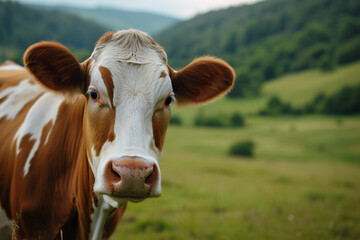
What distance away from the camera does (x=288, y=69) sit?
133375mm

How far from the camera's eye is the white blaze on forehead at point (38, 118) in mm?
3574

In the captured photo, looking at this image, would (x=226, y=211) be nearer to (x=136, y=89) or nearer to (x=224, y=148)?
(x=136, y=89)

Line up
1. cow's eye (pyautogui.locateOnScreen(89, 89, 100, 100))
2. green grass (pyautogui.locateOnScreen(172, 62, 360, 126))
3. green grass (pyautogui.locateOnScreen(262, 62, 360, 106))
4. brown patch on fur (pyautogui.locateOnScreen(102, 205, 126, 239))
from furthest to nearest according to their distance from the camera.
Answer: green grass (pyautogui.locateOnScreen(262, 62, 360, 106)), green grass (pyautogui.locateOnScreen(172, 62, 360, 126)), brown patch on fur (pyautogui.locateOnScreen(102, 205, 126, 239)), cow's eye (pyautogui.locateOnScreen(89, 89, 100, 100))

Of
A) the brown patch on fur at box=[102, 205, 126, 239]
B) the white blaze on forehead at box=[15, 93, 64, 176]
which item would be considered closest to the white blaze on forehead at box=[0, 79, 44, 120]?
the white blaze on forehead at box=[15, 93, 64, 176]

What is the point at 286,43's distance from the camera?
15238 centimetres

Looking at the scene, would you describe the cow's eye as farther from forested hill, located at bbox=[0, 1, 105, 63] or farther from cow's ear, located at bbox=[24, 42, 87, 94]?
forested hill, located at bbox=[0, 1, 105, 63]

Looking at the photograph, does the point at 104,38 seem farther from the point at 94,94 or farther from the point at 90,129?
the point at 90,129

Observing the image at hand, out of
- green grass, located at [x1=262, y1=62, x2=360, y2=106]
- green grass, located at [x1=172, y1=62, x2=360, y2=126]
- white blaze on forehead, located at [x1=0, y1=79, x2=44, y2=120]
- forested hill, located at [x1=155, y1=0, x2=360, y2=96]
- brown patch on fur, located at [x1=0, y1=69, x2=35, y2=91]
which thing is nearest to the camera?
white blaze on forehead, located at [x1=0, y1=79, x2=44, y2=120]

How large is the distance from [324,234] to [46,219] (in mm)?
6282

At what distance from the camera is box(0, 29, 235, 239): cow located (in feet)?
8.18

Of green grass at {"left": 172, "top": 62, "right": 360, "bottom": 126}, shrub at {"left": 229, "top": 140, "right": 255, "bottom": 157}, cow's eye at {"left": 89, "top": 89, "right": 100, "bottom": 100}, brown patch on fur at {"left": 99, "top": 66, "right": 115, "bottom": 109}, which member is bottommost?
green grass at {"left": 172, "top": 62, "right": 360, "bottom": 126}

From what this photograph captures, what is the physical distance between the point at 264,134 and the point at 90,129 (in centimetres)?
6413

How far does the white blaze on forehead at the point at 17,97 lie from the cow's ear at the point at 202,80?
1888 millimetres

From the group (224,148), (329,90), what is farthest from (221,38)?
(224,148)
